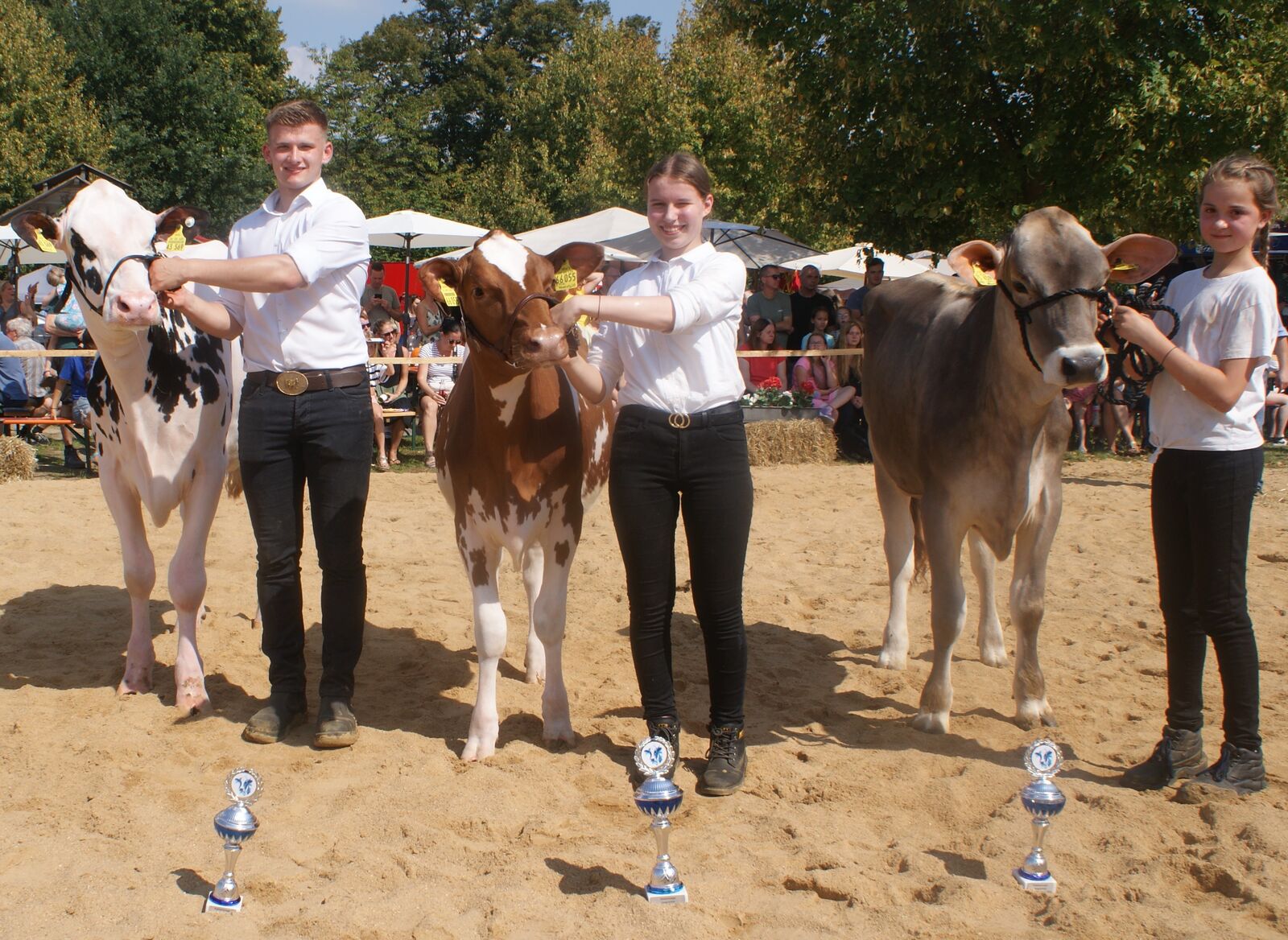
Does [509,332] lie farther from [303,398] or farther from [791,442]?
[791,442]

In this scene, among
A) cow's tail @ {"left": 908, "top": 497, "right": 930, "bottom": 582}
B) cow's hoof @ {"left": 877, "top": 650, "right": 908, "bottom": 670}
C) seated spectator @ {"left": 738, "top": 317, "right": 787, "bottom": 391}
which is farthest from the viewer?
seated spectator @ {"left": 738, "top": 317, "right": 787, "bottom": 391}

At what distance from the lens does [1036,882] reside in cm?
325

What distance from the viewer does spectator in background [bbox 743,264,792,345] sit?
15.3 m

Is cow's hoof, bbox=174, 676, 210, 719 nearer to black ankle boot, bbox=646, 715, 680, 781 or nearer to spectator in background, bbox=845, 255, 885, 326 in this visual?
black ankle boot, bbox=646, 715, 680, 781

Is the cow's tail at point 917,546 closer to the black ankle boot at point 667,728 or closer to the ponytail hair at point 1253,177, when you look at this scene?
the black ankle boot at point 667,728

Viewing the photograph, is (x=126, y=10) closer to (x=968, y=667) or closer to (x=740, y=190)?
(x=740, y=190)

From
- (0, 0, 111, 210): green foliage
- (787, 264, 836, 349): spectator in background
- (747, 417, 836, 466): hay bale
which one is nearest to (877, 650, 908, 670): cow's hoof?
(747, 417, 836, 466): hay bale

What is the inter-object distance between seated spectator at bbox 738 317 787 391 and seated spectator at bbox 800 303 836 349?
0.37 meters

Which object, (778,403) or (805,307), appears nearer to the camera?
→ (778,403)

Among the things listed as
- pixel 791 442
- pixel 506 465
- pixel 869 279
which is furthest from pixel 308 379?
pixel 869 279

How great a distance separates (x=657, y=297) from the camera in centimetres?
378

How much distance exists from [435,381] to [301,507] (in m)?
8.09

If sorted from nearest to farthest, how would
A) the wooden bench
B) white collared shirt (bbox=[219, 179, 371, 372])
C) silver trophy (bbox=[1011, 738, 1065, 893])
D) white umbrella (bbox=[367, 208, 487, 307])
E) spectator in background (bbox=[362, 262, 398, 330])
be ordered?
silver trophy (bbox=[1011, 738, 1065, 893]) < white collared shirt (bbox=[219, 179, 371, 372]) < the wooden bench < spectator in background (bbox=[362, 262, 398, 330]) < white umbrella (bbox=[367, 208, 487, 307])

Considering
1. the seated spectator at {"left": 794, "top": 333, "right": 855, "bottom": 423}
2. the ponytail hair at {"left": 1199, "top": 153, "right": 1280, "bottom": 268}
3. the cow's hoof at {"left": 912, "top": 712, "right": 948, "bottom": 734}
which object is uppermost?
the ponytail hair at {"left": 1199, "top": 153, "right": 1280, "bottom": 268}
